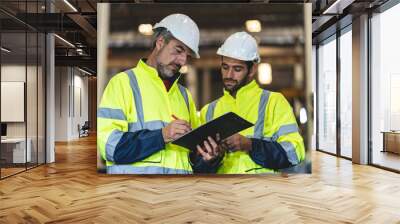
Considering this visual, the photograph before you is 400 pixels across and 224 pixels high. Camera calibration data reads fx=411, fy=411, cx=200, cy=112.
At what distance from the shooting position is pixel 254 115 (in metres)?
6.80

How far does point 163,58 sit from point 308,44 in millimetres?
2459

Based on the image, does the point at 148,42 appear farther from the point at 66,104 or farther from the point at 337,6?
the point at 66,104

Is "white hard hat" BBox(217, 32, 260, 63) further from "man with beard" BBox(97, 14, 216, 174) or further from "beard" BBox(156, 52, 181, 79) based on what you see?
"beard" BBox(156, 52, 181, 79)

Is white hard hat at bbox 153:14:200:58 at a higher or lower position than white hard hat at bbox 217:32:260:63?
higher

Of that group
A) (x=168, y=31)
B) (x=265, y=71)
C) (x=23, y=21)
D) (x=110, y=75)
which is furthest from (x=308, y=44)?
(x=23, y=21)

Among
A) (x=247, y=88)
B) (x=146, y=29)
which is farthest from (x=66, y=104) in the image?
(x=247, y=88)

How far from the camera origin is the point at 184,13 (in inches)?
274

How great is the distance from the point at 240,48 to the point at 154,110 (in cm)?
179

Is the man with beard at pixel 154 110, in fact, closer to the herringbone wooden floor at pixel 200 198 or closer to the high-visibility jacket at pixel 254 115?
the herringbone wooden floor at pixel 200 198

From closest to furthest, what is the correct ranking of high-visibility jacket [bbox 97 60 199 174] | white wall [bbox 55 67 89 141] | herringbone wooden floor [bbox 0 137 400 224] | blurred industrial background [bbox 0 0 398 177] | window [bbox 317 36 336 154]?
herringbone wooden floor [bbox 0 137 400 224]
high-visibility jacket [bbox 97 60 199 174]
blurred industrial background [bbox 0 0 398 177]
window [bbox 317 36 336 154]
white wall [bbox 55 67 89 141]

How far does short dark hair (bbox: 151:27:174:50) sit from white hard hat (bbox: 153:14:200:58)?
0.05 meters

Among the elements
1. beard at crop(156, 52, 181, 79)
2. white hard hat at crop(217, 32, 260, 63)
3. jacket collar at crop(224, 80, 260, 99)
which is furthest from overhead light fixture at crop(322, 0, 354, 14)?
beard at crop(156, 52, 181, 79)

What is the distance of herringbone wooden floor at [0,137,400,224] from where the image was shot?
168 inches

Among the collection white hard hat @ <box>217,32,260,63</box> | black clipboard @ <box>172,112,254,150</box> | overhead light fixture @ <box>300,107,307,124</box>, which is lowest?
black clipboard @ <box>172,112,254,150</box>
